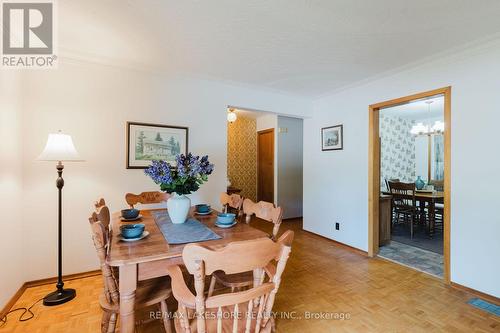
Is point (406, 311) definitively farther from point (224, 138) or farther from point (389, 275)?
point (224, 138)

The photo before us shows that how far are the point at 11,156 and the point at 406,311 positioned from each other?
3.68 metres

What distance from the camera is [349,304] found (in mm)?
2094

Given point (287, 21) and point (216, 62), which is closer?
point (287, 21)

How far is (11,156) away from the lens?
212cm

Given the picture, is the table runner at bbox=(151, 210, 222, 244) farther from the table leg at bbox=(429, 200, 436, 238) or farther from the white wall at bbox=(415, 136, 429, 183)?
the white wall at bbox=(415, 136, 429, 183)

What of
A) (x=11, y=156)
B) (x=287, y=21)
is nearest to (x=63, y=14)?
(x=11, y=156)

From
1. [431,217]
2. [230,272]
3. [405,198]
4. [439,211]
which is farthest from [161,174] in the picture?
[439,211]

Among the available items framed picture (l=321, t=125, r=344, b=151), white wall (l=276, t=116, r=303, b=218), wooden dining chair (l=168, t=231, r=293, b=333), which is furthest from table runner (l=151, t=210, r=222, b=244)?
white wall (l=276, t=116, r=303, b=218)

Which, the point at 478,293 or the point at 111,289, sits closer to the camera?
the point at 111,289

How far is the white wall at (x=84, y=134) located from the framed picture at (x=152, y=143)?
80 millimetres

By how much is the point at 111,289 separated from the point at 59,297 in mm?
1230

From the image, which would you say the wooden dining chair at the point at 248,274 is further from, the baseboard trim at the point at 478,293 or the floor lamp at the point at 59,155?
the baseboard trim at the point at 478,293

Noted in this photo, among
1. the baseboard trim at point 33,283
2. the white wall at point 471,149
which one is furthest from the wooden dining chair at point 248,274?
the white wall at point 471,149

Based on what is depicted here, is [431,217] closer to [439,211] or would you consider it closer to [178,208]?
[439,211]
